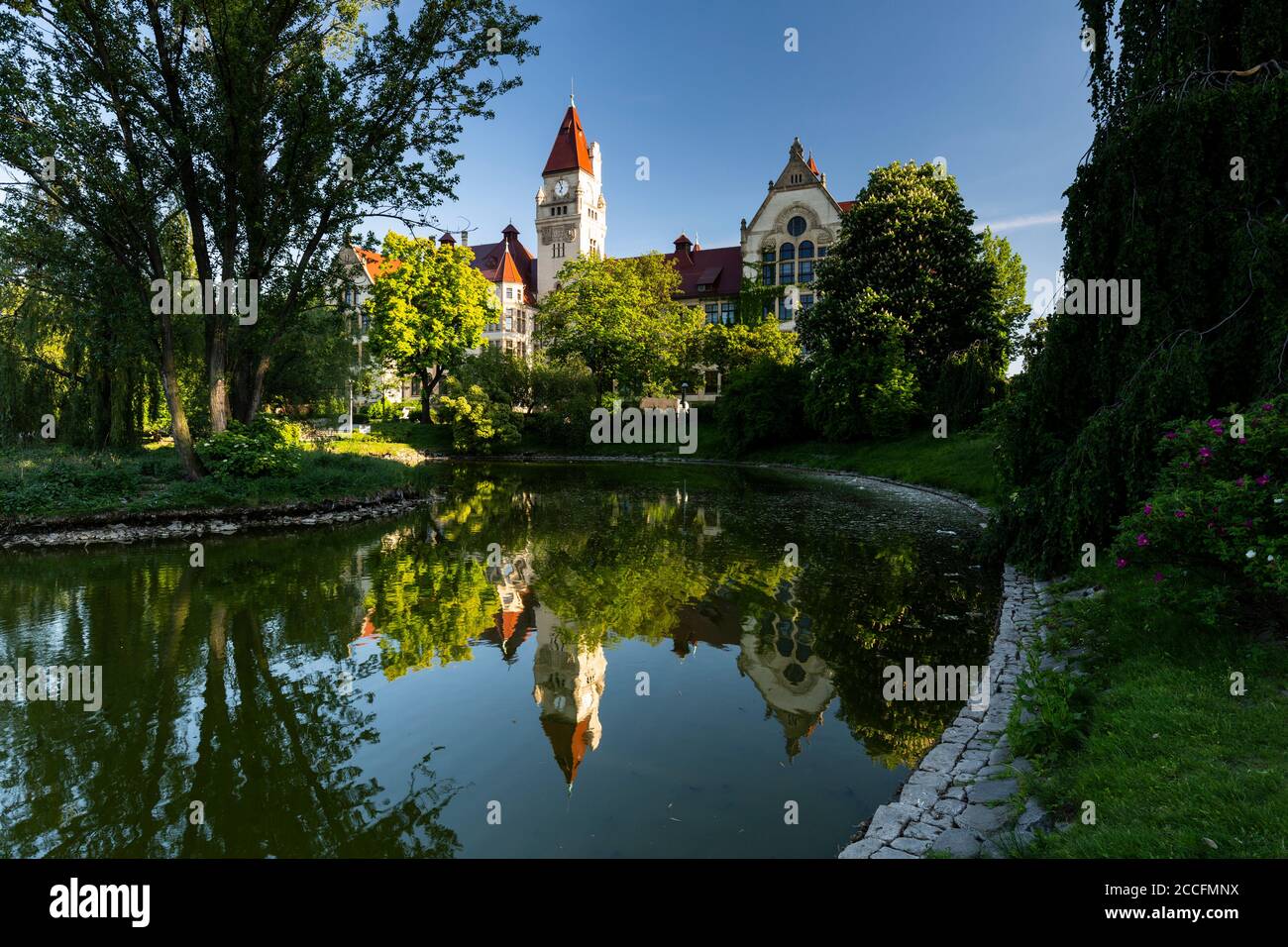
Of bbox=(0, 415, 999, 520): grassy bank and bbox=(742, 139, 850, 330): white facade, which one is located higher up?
bbox=(742, 139, 850, 330): white facade

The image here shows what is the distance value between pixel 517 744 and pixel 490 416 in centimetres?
4135

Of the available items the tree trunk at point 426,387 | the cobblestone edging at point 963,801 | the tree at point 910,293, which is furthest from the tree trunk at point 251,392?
the tree trunk at point 426,387

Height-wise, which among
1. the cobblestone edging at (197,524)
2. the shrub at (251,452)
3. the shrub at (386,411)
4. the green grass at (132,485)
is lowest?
the cobblestone edging at (197,524)

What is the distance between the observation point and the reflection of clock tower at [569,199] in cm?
7538

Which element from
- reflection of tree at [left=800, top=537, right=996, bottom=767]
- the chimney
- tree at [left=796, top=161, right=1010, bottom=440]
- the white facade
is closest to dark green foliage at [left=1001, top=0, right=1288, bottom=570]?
reflection of tree at [left=800, top=537, right=996, bottom=767]

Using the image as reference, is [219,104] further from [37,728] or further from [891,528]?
[891,528]

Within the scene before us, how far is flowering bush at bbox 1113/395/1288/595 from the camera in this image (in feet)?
19.1

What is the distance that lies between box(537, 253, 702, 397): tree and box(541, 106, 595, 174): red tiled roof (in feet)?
88.9

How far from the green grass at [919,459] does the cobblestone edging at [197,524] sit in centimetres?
1942

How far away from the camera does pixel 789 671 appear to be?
8.15 m

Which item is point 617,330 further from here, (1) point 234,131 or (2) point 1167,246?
(2) point 1167,246

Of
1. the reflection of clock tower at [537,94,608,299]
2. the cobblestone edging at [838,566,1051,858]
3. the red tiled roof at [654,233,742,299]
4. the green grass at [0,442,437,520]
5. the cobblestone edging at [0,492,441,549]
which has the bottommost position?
the cobblestone edging at [838,566,1051,858]

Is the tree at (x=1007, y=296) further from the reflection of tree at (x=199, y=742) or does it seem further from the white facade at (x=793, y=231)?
the reflection of tree at (x=199, y=742)

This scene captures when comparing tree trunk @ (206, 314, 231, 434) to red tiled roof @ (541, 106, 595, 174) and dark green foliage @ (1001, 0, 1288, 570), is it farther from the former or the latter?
red tiled roof @ (541, 106, 595, 174)
